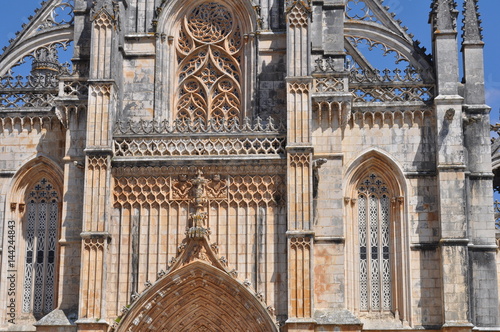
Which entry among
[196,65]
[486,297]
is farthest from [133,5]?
[486,297]

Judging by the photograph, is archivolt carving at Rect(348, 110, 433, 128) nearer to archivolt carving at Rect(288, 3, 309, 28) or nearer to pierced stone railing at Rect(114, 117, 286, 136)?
pierced stone railing at Rect(114, 117, 286, 136)

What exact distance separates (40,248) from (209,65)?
24.1 ft

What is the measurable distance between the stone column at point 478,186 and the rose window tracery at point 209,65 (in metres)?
6.71

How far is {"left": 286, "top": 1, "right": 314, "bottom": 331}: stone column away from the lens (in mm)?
25781

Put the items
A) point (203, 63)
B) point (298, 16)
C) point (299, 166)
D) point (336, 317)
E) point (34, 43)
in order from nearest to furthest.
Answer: point (336, 317)
point (299, 166)
point (298, 16)
point (203, 63)
point (34, 43)

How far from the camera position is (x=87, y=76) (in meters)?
28.5

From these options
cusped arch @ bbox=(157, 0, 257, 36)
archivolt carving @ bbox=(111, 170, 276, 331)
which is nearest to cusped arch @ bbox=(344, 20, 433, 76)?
cusped arch @ bbox=(157, 0, 257, 36)

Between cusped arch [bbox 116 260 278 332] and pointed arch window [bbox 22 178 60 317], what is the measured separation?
3279 millimetres

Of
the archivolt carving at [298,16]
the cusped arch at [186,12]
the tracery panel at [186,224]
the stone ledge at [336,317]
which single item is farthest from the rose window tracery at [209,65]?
the stone ledge at [336,317]

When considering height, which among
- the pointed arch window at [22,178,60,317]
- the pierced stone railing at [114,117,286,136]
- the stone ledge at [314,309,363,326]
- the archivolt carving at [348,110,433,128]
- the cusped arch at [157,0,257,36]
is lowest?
the stone ledge at [314,309,363,326]

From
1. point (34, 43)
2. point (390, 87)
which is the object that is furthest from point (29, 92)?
point (390, 87)

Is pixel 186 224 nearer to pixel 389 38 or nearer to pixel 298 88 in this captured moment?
pixel 298 88

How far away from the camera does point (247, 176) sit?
27141 millimetres

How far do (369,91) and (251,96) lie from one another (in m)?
3.41
